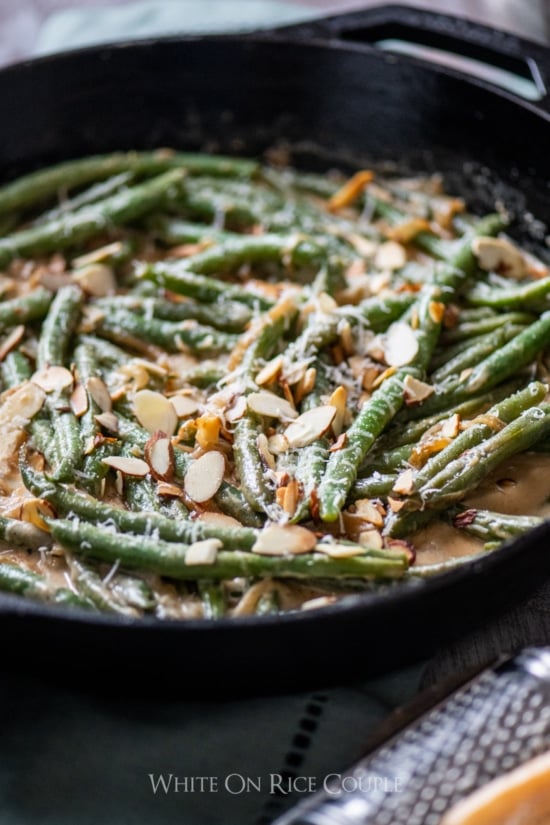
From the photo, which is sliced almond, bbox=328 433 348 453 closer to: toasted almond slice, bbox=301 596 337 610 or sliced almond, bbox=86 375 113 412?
toasted almond slice, bbox=301 596 337 610

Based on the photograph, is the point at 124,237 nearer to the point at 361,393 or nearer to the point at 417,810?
the point at 361,393

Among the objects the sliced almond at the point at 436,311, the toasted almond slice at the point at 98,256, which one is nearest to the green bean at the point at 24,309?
the toasted almond slice at the point at 98,256

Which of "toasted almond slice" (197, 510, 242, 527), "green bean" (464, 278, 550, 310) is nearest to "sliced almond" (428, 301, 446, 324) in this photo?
"green bean" (464, 278, 550, 310)

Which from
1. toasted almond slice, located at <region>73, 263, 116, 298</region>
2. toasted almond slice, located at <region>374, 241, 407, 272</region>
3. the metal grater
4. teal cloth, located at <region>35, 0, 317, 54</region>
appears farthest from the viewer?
teal cloth, located at <region>35, 0, 317, 54</region>

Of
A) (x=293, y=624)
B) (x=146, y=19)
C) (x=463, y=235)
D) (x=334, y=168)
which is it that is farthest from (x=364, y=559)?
(x=146, y=19)

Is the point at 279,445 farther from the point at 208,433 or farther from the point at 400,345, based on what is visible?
the point at 400,345

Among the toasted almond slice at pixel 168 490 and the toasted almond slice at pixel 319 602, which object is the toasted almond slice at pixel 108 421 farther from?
the toasted almond slice at pixel 319 602

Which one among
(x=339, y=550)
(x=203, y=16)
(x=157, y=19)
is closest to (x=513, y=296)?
(x=339, y=550)
